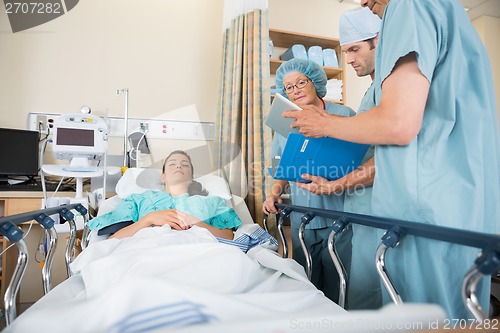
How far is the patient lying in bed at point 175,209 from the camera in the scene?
5.07 feet

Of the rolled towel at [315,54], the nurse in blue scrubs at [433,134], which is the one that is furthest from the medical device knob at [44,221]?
the rolled towel at [315,54]

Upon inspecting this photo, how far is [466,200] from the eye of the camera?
3.04ft

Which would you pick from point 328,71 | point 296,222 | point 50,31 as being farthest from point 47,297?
point 328,71

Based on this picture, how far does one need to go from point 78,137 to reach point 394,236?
178cm

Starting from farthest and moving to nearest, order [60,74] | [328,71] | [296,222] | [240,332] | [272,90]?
1. [328,71]
2. [272,90]
3. [60,74]
4. [296,222]
5. [240,332]

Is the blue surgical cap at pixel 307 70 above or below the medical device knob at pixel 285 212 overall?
above

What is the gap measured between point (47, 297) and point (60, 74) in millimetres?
2188

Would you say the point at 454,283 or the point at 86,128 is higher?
the point at 86,128

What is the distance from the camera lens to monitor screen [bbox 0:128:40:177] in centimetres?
240

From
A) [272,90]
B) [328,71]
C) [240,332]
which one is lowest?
[240,332]

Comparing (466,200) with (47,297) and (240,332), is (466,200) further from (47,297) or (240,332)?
(47,297)

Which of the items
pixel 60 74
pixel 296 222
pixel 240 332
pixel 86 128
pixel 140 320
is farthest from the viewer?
pixel 60 74

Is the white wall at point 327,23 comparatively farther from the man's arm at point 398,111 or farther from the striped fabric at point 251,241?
the man's arm at point 398,111

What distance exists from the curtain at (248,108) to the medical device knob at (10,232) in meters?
1.32
